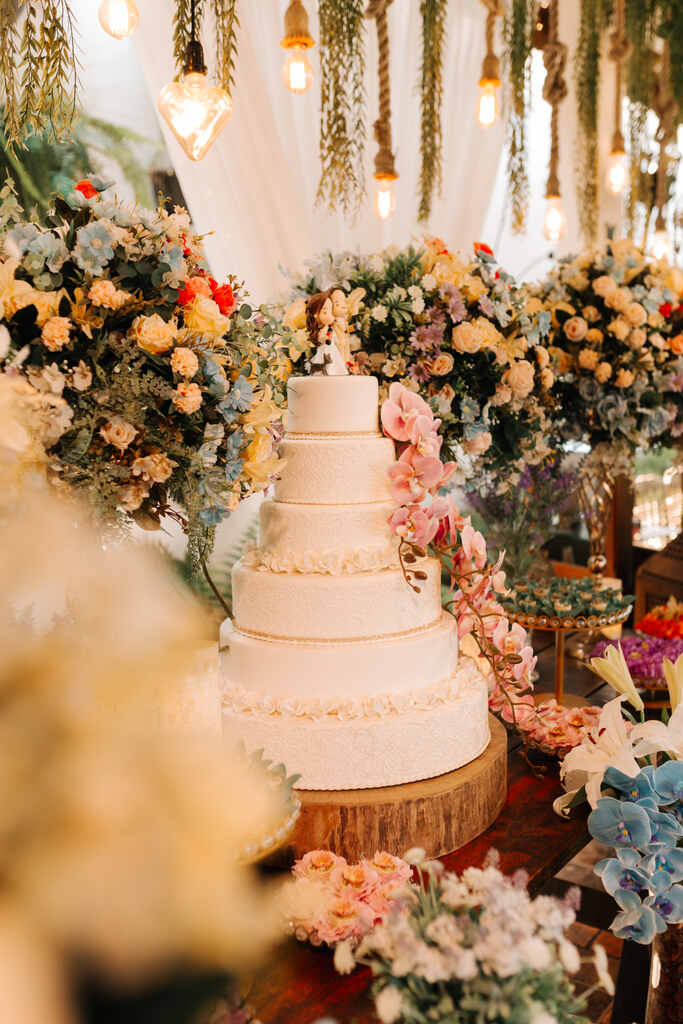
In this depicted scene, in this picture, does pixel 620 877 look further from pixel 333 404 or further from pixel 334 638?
pixel 333 404

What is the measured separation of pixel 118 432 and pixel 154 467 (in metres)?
0.09

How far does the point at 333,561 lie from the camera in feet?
5.05

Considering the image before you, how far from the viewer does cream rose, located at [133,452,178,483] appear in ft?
4.80

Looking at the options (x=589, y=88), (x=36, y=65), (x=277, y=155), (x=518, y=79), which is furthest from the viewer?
Answer: (x=589, y=88)

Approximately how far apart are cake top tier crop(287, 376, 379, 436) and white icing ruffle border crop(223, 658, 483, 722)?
509 millimetres

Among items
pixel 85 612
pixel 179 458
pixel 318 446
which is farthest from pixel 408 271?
pixel 85 612

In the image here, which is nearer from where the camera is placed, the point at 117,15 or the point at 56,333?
the point at 56,333

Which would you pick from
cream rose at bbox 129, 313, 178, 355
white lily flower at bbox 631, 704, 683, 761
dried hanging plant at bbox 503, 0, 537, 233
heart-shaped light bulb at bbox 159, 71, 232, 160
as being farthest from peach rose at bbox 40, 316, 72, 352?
dried hanging plant at bbox 503, 0, 537, 233

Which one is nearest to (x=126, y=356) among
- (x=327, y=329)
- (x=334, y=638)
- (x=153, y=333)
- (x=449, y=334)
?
(x=153, y=333)

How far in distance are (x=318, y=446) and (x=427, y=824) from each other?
2.27 feet

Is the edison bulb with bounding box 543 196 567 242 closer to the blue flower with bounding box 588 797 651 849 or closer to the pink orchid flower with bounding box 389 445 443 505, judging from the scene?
the pink orchid flower with bounding box 389 445 443 505

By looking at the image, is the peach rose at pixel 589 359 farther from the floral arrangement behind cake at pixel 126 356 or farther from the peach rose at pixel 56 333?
the peach rose at pixel 56 333

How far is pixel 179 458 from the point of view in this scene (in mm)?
1519

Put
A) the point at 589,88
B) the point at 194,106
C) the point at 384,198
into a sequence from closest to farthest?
1. the point at 194,106
2. the point at 384,198
3. the point at 589,88
